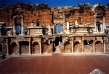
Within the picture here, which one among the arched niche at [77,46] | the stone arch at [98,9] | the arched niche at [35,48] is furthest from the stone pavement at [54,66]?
the stone arch at [98,9]

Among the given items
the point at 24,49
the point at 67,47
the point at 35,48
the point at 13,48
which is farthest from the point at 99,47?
the point at 13,48

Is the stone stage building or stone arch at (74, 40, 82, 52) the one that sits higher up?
the stone stage building

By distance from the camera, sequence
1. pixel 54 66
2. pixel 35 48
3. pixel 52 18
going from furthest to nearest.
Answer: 1. pixel 52 18
2. pixel 35 48
3. pixel 54 66

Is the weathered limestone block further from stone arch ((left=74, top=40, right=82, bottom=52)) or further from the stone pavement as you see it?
stone arch ((left=74, top=40, right=82, bottom=52))

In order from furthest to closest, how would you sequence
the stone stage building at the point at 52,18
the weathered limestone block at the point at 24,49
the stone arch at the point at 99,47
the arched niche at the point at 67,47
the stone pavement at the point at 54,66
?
the stone stage building at the point at 52,18 → the stone arch at the point at 99,47 → the arched niche at the point at 67,47 → the weathered limestone block at the point at 24,49 → the stone pavement at the point at 54,66

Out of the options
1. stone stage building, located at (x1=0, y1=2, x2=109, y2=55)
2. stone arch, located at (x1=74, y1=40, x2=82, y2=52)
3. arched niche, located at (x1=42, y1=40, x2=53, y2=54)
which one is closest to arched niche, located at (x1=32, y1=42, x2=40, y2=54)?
arched niche, located at (x1=42, y1=40, x2=53, y2=54)

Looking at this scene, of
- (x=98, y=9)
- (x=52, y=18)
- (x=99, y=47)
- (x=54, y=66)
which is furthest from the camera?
(x=52, y=18)

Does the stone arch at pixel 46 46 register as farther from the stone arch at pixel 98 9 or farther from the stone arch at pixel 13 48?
the stone arch at pixel 98 9

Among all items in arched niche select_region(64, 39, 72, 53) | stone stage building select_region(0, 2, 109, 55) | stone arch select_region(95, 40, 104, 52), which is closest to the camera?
arched niche select_region(64, 39, 72, 53)

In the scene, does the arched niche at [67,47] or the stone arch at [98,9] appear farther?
the stone arch at [98,9]

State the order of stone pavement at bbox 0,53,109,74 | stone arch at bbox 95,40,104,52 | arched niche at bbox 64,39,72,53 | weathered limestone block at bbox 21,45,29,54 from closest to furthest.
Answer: stone pavement at bbox 0,53,109,74, weathered limestone block at bbox 21,45,29,54, arched niche at bbox 64,39,72,53, stone arch at bbox 95,40,104,52

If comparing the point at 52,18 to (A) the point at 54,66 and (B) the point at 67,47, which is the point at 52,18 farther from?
(A) the point at 54,66

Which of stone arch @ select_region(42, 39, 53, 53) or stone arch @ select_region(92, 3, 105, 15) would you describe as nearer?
stone arch @ select_region(42, 39, 53, 53)

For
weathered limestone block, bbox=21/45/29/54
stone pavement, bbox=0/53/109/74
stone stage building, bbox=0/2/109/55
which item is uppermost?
stone stage building, bbox=0/2/109/55
